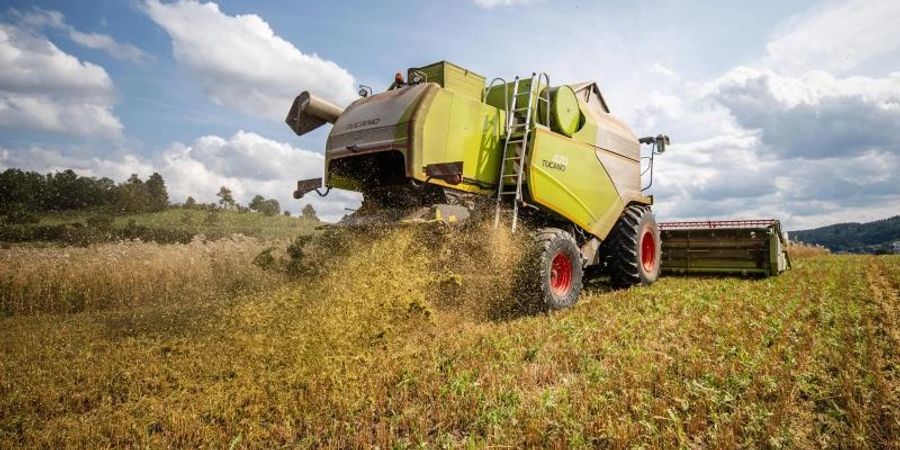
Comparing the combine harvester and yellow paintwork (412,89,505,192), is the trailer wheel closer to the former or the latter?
the combine harvester

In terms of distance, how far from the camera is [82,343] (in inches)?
205

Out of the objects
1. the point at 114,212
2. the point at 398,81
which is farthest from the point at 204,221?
the point at 398,81

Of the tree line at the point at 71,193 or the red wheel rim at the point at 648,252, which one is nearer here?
the red wheel rim at the point at 648,252

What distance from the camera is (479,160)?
5.65 meters

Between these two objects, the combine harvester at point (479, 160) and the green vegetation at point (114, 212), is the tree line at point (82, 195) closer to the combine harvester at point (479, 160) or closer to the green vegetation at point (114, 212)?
the green vegetation at point (114, 212)

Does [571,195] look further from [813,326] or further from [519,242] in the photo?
[813,326]

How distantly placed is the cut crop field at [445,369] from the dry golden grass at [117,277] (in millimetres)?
1442

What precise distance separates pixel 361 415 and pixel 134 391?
1.85m

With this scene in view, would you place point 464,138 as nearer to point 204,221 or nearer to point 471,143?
point 471,143

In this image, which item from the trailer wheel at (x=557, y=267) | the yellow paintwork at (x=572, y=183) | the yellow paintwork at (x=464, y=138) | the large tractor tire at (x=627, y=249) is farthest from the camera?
the large tractor tire at (x=627, y=249)

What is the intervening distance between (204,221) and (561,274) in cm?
2986

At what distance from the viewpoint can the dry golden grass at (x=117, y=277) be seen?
25.6ft

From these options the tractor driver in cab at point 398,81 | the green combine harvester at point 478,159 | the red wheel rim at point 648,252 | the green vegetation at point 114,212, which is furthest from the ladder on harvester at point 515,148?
the green vegetation at point 114,212

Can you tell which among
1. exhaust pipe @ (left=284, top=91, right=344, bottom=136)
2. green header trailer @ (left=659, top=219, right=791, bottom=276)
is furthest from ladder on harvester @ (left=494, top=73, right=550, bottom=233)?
green header trailer @ (left=659, top=219, right=791, bottom=276)
